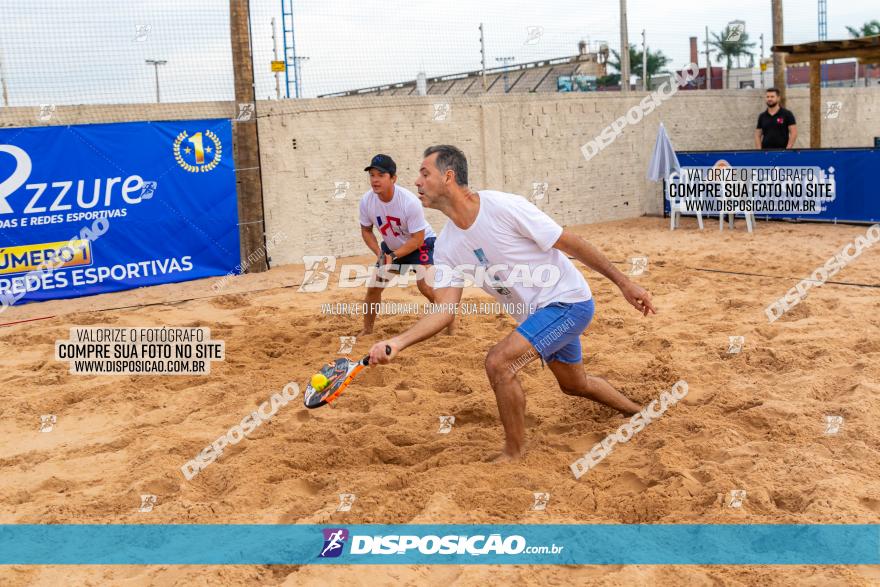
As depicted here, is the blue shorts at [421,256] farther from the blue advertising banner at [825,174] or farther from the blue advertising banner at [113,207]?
the blue advertising banner at [825,174]

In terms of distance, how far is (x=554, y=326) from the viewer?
4.66 meters

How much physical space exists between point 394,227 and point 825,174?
Result: 344 inches

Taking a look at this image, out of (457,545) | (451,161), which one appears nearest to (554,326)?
(451,161)

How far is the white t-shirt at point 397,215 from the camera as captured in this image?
24.7ft

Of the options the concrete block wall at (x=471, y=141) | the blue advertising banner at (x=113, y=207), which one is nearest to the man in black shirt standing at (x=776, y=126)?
the concrete block wall at (x=471, y=141)

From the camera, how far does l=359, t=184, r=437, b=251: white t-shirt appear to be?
7.52 meters

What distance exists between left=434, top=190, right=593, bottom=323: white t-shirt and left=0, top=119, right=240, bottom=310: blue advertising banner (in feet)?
22.0

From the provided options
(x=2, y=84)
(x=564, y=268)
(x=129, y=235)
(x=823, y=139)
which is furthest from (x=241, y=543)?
(x=823, y=139)

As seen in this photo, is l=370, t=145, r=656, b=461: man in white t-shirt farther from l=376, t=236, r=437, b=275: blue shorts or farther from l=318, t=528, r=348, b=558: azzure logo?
l=376, t=236, r=437, b=275: blue shorts

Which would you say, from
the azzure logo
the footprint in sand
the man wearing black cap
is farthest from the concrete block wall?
the footprint in sand

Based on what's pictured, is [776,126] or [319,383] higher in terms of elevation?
[776,126]

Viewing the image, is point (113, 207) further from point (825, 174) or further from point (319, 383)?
point (825, 174)

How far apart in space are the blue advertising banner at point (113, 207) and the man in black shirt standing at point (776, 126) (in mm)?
9162

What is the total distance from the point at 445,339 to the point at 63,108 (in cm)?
585
